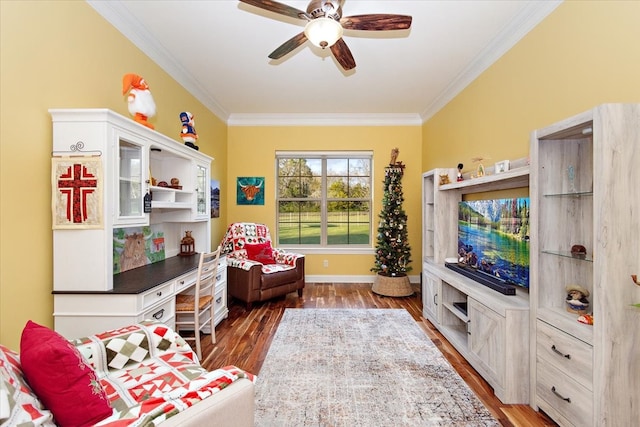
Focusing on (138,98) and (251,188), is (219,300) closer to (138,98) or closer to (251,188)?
(138,98)

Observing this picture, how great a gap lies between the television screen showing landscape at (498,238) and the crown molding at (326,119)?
2.50 m

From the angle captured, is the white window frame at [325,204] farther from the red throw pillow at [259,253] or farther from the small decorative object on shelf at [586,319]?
the small decorative object on shelf at [586,319]

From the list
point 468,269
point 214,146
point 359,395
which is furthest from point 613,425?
point 214,146

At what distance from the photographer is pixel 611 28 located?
188 centimetres

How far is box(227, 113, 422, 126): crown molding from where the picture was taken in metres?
5.35

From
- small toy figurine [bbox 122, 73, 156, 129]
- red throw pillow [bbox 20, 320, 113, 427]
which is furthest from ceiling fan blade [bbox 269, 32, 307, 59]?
red throw pillow [bbox 20, 320, 113, 427]

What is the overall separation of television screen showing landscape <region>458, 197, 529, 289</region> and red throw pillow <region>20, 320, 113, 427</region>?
2.76 metres

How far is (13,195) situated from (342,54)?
8.11 ft

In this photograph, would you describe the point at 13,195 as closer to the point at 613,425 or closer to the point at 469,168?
the point at 613,425

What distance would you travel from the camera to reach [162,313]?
2385 mm

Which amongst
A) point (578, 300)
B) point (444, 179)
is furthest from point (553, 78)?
point (578, 300)

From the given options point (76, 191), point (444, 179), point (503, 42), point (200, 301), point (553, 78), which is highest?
point (503, 42)

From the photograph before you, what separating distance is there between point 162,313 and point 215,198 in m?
2.70

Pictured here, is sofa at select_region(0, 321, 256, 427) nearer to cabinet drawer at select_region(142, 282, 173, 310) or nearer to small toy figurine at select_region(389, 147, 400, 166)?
cabinet drawer at select_region(142, 282, 173, 310)
